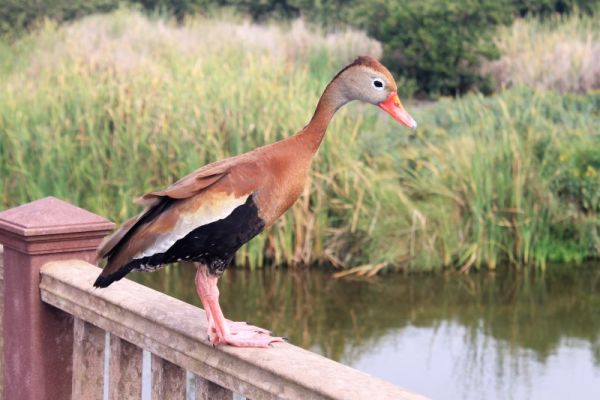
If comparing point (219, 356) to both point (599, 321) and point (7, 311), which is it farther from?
point (599, 321)

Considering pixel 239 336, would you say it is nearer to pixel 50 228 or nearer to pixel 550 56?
pixel 50 228

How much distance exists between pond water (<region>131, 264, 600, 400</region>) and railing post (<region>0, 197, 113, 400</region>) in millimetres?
3157

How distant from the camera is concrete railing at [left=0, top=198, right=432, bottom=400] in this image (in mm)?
2428

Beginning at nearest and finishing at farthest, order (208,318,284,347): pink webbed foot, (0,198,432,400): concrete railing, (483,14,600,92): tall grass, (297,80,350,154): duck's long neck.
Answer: (0,198,432,400): concrete railing < (208,318,284,347): pink webbed foot < (297,80,350,154): duck's long neck < (483,14,600,92): tall grass

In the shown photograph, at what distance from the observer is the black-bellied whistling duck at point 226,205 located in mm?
2691

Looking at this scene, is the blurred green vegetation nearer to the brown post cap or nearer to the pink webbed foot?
the brown post cap

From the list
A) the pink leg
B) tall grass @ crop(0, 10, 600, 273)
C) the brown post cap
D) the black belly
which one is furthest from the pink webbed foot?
tall grass @ crop(0, 10, 600, 273)

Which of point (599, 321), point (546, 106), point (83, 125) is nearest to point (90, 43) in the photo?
point (83, 125)

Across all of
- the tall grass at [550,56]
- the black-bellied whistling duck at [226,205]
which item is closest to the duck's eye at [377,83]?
the black-bellied whistling duck at [226,205]

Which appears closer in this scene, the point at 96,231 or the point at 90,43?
the point at 96,231

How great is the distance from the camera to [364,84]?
279 cm

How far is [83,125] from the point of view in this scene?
891cm

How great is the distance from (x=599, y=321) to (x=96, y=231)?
484 centimetres

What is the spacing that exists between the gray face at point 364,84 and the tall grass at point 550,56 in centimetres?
920
